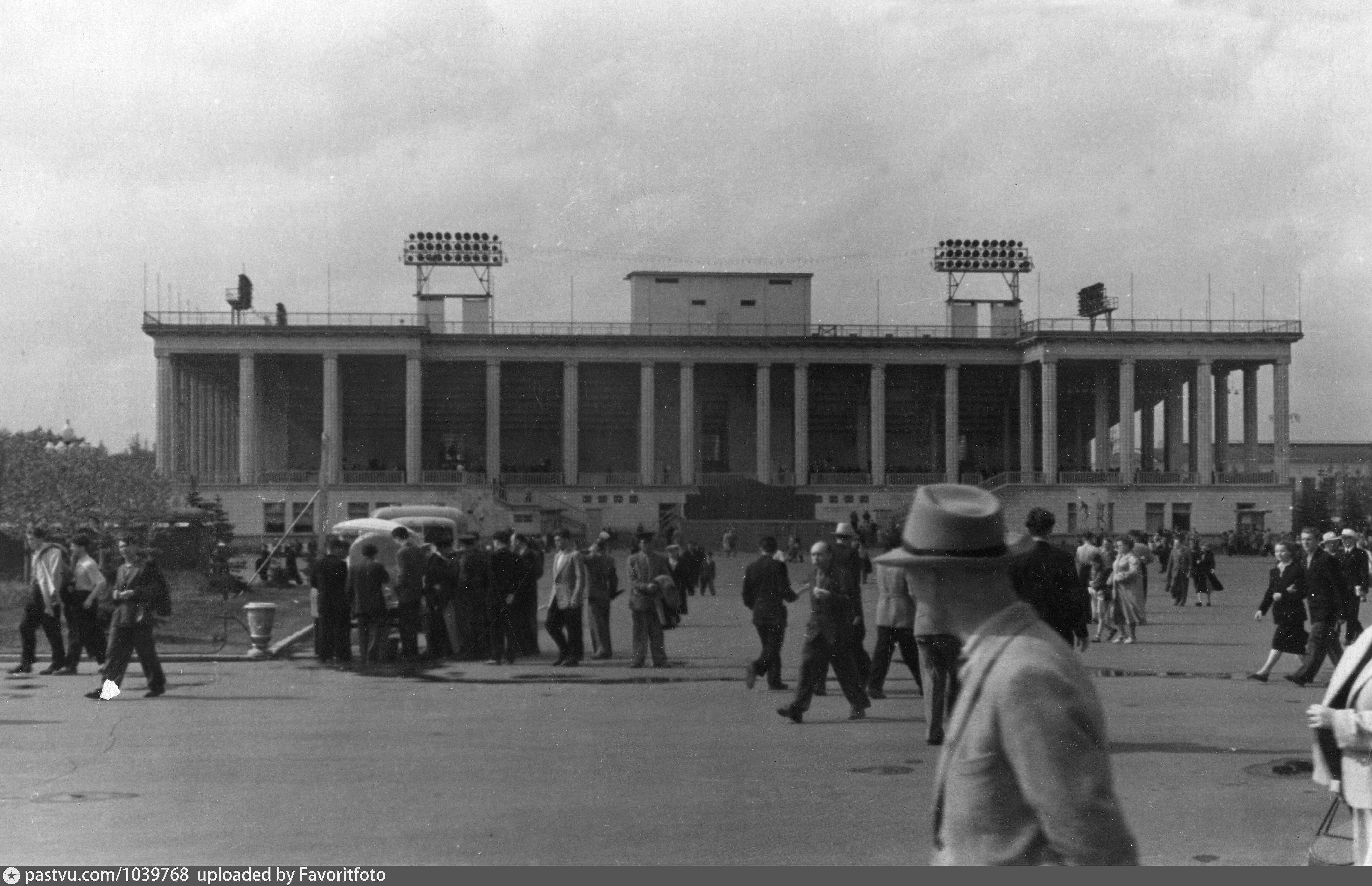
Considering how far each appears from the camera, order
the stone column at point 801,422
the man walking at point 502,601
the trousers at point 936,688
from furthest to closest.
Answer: the stone column at point 801,422
the man walking at point 502,601
the trousers at point 936,688

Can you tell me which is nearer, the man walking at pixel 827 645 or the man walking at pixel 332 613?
the man walking at pixel 827 645

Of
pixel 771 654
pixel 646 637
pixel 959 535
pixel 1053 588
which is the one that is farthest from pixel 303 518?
pixel 959 535

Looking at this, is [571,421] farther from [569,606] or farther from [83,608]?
[83,608]

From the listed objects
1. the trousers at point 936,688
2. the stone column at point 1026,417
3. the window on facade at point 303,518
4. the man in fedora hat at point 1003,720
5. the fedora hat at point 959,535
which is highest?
the stone column at point 1026,417

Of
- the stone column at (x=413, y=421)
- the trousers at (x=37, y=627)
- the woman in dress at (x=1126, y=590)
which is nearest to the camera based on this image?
the trousers at (x=37, y=627)

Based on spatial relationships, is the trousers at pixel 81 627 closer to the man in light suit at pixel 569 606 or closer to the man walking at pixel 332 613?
the man walking at pixel 332 613

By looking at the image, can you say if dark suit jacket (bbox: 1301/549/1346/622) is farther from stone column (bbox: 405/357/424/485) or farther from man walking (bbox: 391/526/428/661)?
stone column (bbox: 405/357/424/485)

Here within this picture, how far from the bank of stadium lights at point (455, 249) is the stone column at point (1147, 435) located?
4115 centimetres

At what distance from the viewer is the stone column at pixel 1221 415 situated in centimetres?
8662

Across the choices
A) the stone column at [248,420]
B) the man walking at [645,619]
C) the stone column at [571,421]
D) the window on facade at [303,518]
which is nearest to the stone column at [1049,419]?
the stone column at [571,421]

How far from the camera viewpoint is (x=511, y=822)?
7.98m

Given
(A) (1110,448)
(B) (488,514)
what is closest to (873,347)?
(A) (1110,448)

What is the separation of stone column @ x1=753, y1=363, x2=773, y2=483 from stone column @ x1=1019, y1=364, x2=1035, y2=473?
14953 millimetres

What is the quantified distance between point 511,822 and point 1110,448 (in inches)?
3317
